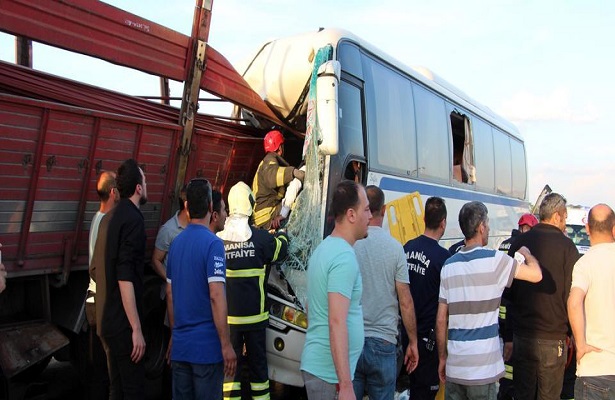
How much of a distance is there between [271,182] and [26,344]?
2.47 meters

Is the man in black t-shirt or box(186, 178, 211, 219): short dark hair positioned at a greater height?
box(186, 178, 211, 219): short dark hair

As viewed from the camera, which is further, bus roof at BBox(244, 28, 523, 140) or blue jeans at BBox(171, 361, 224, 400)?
bus roof at BBox(244, 28, 523, 140)

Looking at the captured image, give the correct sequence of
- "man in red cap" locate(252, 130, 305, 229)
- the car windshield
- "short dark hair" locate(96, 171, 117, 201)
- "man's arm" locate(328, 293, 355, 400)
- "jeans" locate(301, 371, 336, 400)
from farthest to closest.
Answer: the car windshield < "man in red cap" locate(252, 130, 305, 229) < "short dark hair" locate(96, 171, 117, 201) < "jeans" locate(301, 371, 336, 400) < "man's arm" locate(328, 293, 355, 400)

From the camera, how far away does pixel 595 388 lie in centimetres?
386

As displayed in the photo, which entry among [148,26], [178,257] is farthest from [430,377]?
[148,26]

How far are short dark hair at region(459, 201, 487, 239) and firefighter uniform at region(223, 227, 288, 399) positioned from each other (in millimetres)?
1602

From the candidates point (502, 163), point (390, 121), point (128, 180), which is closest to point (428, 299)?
point (128, 180)

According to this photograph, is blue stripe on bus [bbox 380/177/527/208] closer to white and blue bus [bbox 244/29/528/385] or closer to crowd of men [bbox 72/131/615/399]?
white and blue bus [bbox 244/29/528/385]

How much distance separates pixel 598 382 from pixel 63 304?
424cm

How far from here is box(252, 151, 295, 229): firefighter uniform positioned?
565 cm

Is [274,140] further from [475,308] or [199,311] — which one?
[475,308]

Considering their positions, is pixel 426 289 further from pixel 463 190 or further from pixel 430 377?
pixel 463 190

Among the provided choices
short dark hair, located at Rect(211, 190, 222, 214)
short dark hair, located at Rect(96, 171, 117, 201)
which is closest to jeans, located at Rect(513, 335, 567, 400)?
short dark hair, located at Rect(211, 190, 222, 214)

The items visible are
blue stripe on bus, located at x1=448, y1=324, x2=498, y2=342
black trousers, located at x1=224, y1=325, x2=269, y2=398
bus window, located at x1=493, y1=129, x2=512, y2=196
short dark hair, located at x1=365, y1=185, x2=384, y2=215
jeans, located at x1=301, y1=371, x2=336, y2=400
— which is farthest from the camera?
bus window, located at x1=493, y1=129, x2=512, y2=196
